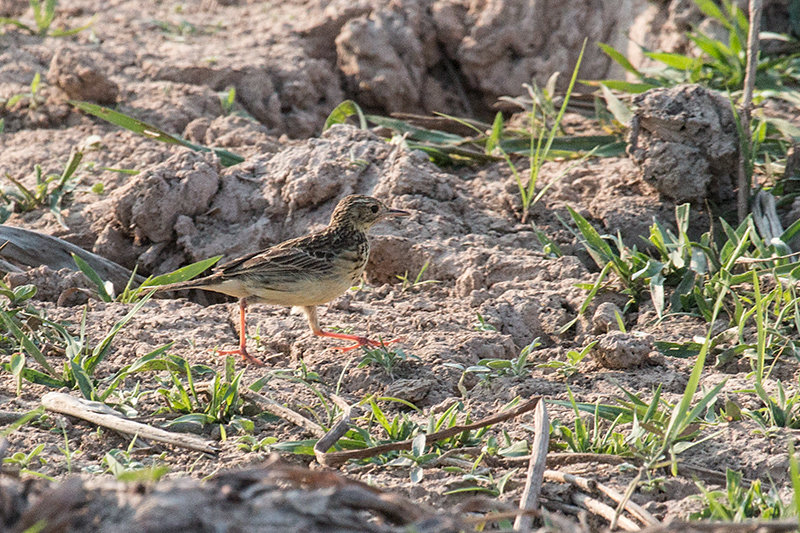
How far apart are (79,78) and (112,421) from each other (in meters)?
4.42

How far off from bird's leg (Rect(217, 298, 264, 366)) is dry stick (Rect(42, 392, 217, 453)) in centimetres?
97

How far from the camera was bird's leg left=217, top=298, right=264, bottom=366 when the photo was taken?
484 centimetres

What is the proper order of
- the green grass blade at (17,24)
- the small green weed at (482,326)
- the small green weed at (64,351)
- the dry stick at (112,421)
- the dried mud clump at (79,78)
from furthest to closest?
1. the green grass blade at (17,24)
2. the dried mud clump at (79,78)
3. the small green weed at (482,326)
4. the small green weed at (64,351)
5. the dry stick at (112,421)

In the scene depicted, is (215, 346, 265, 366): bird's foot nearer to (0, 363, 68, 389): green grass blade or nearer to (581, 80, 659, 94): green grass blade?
(0, 363, 68, 389): green grass blade

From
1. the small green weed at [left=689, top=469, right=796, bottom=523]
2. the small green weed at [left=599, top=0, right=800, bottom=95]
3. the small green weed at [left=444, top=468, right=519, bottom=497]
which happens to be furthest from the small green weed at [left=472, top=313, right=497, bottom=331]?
the small green weed at [left=599, top=0, right=800, bottom=95]

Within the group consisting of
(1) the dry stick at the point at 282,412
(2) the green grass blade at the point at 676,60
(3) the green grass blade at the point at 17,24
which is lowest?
(1) the dry stick at the point at 282,412

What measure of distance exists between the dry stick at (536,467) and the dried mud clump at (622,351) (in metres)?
0.87

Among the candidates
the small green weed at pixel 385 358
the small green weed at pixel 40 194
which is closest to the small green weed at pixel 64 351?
the small green weed at pixel 385 358

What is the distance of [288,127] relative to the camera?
8336 millimetres

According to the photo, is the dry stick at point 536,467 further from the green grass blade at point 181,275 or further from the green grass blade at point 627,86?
the green grass blade at point 627,86

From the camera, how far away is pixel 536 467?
351 centimetres

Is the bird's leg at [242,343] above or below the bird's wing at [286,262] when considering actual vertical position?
below

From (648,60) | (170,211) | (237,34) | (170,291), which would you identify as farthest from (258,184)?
(648,60)

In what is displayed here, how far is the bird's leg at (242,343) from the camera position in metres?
4.84
